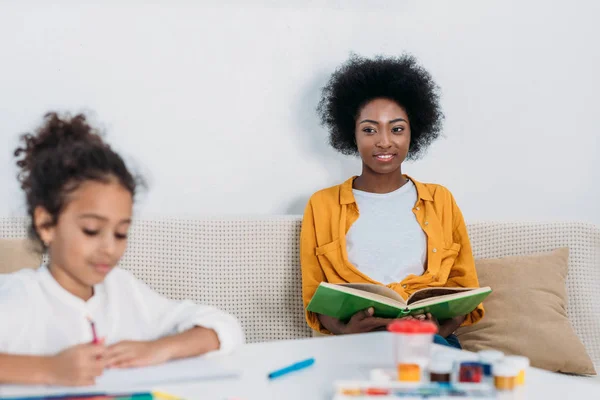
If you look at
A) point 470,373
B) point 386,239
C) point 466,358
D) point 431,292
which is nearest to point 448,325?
point 431,292

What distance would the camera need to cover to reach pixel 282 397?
1.11 metres

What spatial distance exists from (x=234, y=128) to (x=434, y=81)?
0.69 metres

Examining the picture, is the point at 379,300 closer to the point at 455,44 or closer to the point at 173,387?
the point at 173,387

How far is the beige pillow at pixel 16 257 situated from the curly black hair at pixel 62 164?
84cm

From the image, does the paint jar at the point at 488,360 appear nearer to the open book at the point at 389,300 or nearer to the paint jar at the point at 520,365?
the paint jar at the point at 520,365

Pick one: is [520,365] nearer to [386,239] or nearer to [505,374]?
[505,374]

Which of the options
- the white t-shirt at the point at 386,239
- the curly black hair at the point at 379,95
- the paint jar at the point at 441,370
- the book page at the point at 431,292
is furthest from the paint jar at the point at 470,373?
the curly black hair at the point at 379,95

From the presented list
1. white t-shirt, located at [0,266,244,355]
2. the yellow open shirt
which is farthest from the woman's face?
white t-shirt, located at [0,266,244,355]

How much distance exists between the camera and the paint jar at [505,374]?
43.8 inches

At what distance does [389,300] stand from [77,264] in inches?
33.4

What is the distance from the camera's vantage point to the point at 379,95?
7.80 ft

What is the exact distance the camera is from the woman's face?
2.30 meters

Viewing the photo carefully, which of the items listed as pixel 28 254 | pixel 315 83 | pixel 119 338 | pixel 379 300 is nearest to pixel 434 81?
pixel 315 83

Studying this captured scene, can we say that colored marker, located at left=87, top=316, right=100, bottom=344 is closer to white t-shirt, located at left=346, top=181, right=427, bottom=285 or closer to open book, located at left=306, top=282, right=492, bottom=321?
open book, located at left=306, top=282, right=492, bottom=321
